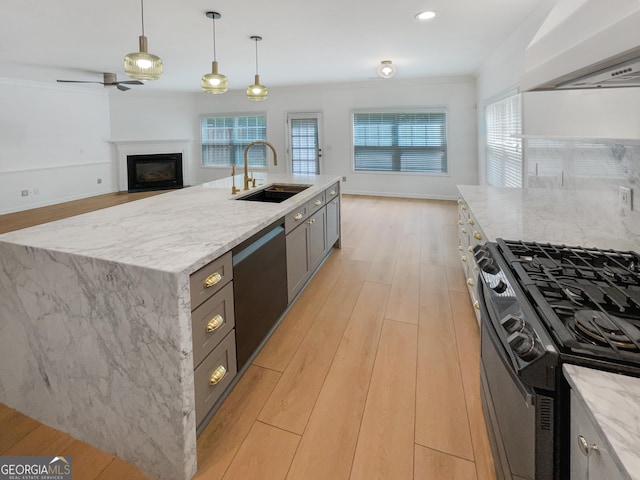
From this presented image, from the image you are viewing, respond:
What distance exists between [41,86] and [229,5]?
18.9 feet

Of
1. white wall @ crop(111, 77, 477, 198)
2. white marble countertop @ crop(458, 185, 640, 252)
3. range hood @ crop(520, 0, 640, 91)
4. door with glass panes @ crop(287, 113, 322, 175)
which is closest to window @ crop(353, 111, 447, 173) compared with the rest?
white wall @ crop(111, 77, 477, 198)

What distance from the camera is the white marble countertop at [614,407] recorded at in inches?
22.1

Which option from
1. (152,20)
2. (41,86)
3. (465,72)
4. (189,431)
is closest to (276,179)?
(152,20)

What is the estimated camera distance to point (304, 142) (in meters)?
8.50

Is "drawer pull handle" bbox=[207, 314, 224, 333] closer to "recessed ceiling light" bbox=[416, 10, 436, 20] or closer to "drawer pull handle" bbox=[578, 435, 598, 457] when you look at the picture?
"drawer pull handle" bbox=[578, 435, 598, 457]

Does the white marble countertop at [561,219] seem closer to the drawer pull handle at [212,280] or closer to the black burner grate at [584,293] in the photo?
the black burner grate at [584,293]

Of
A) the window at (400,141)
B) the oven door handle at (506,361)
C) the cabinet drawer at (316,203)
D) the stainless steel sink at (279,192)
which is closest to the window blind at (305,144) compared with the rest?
the window at (400,141)

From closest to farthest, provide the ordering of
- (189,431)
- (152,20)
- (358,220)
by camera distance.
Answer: (189,431), (152,20), (358,220)

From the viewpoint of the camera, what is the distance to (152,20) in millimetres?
3695

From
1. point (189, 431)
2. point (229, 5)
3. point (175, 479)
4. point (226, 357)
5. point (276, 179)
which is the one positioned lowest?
point (175, 479)

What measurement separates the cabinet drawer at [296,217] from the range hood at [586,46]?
1.58m

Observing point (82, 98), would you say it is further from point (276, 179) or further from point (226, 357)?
point (226, 357)

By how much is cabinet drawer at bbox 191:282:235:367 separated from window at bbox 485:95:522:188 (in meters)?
3.30

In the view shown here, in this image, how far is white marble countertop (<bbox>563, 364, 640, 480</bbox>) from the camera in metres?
0.56
